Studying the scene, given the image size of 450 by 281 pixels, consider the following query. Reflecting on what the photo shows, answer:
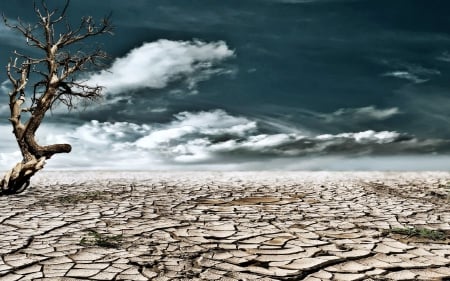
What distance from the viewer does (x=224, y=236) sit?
11.8 feet

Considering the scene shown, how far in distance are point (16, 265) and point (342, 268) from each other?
2014 millimetres

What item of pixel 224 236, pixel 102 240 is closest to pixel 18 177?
pixel 102 240

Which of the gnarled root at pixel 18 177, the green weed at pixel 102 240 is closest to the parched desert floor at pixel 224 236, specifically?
the green weed at pixel 102 240

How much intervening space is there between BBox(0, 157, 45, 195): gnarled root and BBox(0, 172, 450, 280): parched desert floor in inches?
16.8

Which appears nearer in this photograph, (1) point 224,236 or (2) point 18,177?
(1) point 224,236

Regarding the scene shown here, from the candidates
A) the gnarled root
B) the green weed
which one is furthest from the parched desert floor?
the gnarled root

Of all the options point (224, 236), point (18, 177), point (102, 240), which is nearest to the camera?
point (102, 240)

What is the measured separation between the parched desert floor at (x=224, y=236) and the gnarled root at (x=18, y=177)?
0.43 metres

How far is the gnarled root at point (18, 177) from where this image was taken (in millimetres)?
6617

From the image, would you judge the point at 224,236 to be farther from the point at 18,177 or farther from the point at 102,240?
the point at 18,177

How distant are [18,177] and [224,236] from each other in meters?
4.42

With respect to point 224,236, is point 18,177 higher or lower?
higher

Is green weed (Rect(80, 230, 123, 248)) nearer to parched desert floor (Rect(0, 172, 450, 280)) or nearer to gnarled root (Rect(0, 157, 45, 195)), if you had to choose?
parched desert floor (Rect(0, 172, 450, 280))

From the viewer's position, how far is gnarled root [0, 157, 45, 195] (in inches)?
261
